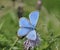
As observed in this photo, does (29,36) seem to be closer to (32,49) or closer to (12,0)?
(32,49)

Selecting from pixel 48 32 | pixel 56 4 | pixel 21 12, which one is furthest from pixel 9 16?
pixel 56 4

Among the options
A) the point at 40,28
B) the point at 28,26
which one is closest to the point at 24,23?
the point at 28,26

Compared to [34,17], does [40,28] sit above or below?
below

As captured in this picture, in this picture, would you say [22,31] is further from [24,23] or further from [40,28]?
[40,28]

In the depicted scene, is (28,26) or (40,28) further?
(40,28)

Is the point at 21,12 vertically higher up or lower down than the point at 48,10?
higher up

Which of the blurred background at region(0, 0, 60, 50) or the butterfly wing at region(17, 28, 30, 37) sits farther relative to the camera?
the blurred background at region(0, 0, 60, 50)

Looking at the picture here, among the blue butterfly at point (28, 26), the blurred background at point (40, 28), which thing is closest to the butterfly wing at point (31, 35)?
the blue butterfly at point (28, 26)

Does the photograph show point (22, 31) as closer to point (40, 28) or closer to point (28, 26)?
point (28, 26)

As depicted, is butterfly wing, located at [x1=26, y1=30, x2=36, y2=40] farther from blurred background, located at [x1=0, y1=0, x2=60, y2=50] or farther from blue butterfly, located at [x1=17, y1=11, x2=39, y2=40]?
blurred background, located at [x1=0, y1=0, x2=60, y2=50]

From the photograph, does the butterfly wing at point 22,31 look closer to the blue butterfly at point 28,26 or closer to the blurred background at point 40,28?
the blue butterfly at point 28,26

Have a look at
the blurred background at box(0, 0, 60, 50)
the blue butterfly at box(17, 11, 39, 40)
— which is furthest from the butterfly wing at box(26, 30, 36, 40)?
the blurred background at box(0, 0, 60, 50)
